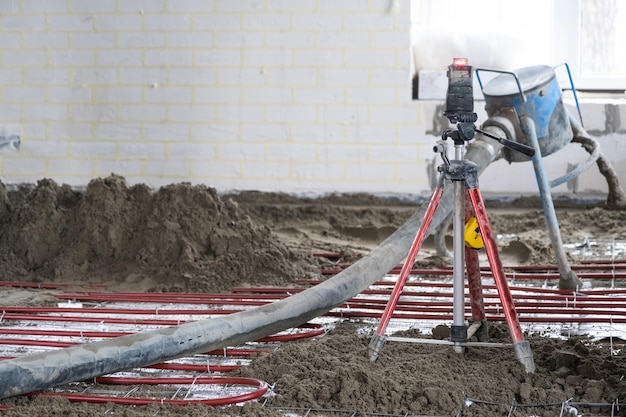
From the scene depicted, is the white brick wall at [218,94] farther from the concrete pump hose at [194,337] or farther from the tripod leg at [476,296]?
the tripod leg at [476,296]

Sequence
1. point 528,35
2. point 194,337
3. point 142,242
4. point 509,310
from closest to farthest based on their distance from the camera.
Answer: point 509,310, point 194,337, point 142,242, point 528,35

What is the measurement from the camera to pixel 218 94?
7957 millimetres

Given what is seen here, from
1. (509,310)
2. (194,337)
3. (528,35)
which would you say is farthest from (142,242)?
(528,35)

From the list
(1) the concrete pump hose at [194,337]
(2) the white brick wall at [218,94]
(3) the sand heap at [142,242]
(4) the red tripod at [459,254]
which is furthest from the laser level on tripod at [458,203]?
(2) the white brick wall at [218,94]

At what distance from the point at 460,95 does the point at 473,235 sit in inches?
20.9

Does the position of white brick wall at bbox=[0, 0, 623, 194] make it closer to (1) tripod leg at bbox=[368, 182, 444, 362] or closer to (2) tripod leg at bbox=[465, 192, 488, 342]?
(2) tripod leg at bbox=[465, 192, 488, 342]

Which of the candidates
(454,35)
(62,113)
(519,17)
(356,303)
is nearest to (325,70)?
(454,35)

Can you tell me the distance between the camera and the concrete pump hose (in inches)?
125

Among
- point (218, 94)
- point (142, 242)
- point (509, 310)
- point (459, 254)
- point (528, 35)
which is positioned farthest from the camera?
point (218, 94)

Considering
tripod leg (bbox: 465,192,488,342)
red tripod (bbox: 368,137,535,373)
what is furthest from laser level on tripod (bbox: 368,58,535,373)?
tripod leg (bbox: 465,192,488,342)

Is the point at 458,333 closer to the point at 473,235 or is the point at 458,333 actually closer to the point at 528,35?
the point at 473,235

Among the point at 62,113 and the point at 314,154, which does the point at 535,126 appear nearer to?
the point at 314,154

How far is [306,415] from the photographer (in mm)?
3107

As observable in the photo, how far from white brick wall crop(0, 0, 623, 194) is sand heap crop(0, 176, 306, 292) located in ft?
6.72
